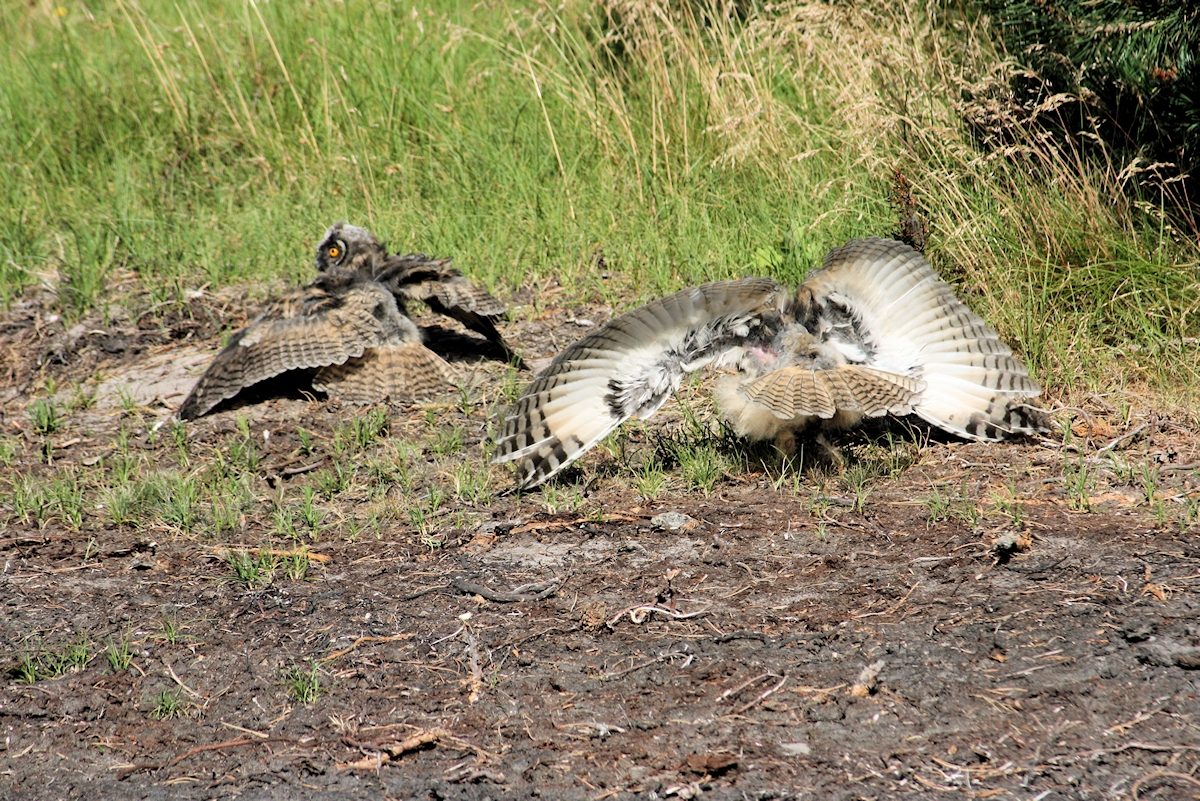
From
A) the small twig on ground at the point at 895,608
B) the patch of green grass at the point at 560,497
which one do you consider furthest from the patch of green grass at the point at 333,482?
the small twig on ground at the point at 895,608

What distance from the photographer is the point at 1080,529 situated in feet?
13.4

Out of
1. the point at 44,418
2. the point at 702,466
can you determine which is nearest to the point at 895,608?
the point at 702,466

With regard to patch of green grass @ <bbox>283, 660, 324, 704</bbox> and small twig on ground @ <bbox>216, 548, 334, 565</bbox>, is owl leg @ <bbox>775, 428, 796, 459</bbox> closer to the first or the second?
small twig on ground @ <bbox>216, 548, 334, 565</bbox>

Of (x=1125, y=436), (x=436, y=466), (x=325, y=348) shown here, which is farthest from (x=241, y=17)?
(x=1125, y=436)

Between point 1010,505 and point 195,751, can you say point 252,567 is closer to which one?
point 195,751

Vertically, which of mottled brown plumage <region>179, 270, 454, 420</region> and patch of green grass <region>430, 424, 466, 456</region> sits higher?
mottled brown plumage <region>179, 270, 454, 420</region>

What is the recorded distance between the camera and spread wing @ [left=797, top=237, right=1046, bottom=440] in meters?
4.86

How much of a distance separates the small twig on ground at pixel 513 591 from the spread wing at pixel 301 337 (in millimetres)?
1956

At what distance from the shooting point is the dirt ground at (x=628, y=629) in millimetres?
2986

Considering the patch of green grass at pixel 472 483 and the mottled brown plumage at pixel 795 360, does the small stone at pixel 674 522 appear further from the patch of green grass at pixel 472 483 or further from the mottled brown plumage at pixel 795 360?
the patch of green grass at pixel 472 483

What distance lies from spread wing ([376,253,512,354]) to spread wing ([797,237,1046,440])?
5.96 feet

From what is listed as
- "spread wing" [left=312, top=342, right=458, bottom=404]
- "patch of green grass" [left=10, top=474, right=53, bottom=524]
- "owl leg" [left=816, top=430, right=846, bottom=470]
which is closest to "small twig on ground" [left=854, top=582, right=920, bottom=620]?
"owl leg" [left=816, top=430, right=846, bottom=470]

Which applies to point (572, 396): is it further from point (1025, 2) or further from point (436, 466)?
point (1025, 2)

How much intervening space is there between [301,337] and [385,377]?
47 centimetres
